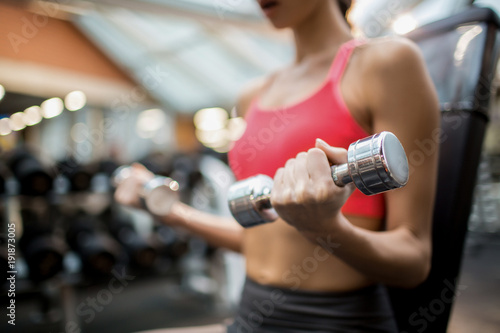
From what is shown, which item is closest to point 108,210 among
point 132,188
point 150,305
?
point 150,305

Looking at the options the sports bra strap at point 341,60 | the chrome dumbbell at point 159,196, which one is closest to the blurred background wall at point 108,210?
the chrome dumbbell at point 159,196

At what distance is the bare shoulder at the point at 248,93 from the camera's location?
1.16 metres

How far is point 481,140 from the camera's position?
873 mm

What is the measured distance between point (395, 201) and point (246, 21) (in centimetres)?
311

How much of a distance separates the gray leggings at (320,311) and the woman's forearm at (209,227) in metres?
0.32

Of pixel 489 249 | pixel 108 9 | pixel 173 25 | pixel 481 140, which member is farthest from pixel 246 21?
pixel 173 25

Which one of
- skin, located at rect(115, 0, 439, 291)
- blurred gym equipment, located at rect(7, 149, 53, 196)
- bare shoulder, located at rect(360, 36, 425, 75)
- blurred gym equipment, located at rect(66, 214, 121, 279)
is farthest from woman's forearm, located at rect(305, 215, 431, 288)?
blurred gym equipment, located at rect(7, 149, 53, 196)

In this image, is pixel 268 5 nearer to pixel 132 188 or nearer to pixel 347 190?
pixel 347 190

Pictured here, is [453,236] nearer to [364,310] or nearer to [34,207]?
[364,310]

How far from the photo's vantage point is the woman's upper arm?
679 mm

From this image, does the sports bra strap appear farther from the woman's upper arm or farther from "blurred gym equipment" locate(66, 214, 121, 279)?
"blurred gym equipment" locate(66, 214, 121, 279)

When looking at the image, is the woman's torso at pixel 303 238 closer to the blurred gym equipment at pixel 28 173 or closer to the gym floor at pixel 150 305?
the gym floor at pixel 150 305

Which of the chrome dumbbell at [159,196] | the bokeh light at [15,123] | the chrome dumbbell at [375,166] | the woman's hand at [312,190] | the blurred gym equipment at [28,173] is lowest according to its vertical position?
the blurred gym equipment at [28,173]

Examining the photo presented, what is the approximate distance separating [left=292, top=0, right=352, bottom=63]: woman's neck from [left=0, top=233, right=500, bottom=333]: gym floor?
2003 mm
